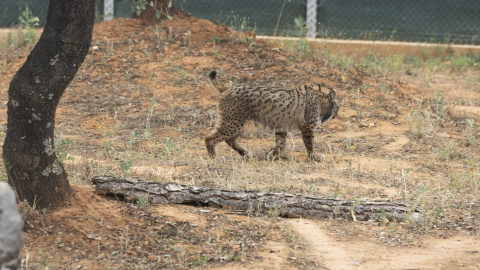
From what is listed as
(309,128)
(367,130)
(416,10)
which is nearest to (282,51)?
(367,130)

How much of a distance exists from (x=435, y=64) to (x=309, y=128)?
722 cm

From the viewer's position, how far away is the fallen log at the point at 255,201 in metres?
5.68

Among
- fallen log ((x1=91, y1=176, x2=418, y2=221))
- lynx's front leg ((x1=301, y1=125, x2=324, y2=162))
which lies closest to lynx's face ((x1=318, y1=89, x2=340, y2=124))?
lynx's front leg ((x1=301, y1=125, x2=324, y2=162))

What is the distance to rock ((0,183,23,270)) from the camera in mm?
2980

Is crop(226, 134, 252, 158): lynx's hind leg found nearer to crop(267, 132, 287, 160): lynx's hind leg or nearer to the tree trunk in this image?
crop(267, 132, 287, 160): lynx's hind leg

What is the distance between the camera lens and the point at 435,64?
1470cm

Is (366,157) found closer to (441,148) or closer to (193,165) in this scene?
(441,148)

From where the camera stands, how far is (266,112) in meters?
8.29

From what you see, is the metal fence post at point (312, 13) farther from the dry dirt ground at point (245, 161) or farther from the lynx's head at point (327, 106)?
the lynx's head at point (327, 106)

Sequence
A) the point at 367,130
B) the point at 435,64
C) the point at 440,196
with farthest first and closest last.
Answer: the point at 435,64 → the point at 367,130 → the point at 440,196

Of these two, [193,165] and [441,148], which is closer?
[193,165]

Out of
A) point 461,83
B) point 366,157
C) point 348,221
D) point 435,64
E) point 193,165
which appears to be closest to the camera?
point 348,221

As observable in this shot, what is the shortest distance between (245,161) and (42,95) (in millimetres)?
3584

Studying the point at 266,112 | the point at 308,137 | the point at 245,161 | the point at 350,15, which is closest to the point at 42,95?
the point at 245,161
